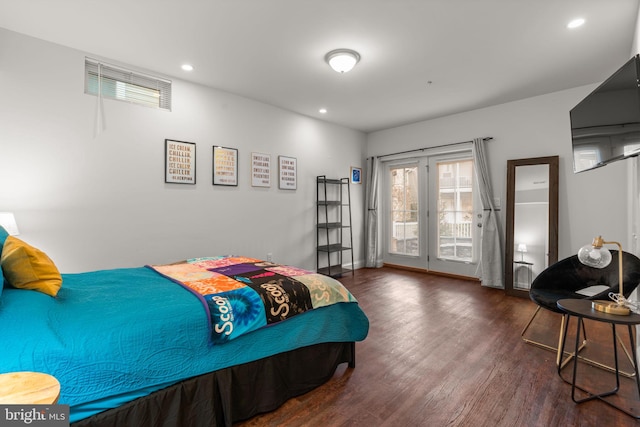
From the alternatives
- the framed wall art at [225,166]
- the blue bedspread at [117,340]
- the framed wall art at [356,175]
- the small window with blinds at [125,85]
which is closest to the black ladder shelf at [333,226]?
the framed wall art at [356,175]

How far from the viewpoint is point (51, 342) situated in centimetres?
119

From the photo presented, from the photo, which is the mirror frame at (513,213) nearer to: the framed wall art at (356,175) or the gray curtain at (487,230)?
the gray curtain at (487,230)

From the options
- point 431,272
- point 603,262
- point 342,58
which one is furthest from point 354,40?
point 431,272

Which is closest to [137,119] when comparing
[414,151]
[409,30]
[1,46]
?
[1,46]

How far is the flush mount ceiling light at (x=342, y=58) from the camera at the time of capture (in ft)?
9.51

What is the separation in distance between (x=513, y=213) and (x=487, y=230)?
0.42 m

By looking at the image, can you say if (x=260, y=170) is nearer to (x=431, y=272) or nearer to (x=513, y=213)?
(x=431, y=272)

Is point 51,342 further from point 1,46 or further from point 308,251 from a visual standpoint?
point 308,251

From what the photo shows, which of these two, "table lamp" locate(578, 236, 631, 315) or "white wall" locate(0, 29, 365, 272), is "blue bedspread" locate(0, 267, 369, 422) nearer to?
"white wall" locate(0, 29, 365, 272)

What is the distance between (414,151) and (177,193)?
4.00m

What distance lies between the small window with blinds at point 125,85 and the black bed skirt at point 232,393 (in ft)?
9.82

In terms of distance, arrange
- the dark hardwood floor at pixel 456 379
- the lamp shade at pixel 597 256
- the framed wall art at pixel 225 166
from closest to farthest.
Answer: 1. the dark hardwood floor at pixel 456 379
2. the lamp shade at pixel 597 256
3. the framed wall art at pixel 225 166

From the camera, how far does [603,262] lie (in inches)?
78.5

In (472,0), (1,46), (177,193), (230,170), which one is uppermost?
(472,0)
